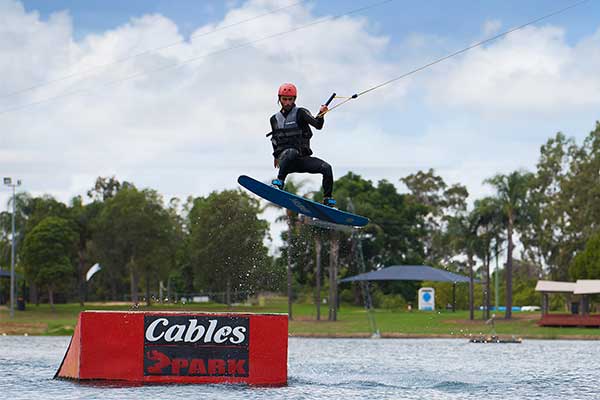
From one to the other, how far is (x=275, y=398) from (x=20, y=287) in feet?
298

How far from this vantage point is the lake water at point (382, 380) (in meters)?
17.1

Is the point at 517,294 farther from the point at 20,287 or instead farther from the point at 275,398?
the point at 275,398

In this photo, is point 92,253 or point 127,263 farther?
point 92,253

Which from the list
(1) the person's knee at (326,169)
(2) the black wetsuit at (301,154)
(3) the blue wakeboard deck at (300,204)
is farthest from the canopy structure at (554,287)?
(2) the black wetsuit at (301,154)

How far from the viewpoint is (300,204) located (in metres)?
18.8

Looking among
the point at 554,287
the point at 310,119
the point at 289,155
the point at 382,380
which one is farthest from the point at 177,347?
the point at 554,287

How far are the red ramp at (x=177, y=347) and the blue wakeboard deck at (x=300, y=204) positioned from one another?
2.27m

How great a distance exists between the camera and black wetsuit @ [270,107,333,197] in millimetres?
17312

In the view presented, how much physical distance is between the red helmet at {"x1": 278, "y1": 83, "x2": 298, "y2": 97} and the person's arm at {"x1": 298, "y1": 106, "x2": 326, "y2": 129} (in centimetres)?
45

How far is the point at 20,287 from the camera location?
10219 centimetres

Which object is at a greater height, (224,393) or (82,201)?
(82,201)

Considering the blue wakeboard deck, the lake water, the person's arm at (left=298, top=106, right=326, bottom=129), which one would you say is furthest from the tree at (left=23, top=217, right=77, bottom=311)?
the person's arm at (left=298, top=106, right=326, bottom=129)

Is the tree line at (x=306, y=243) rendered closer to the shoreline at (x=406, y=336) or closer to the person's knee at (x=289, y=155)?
the shoreline at (x=406, y=336)

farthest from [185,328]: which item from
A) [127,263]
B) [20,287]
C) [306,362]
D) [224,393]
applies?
[20,287]
